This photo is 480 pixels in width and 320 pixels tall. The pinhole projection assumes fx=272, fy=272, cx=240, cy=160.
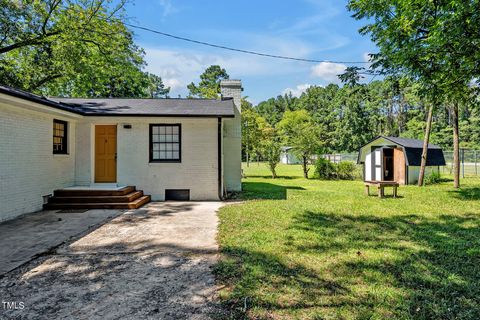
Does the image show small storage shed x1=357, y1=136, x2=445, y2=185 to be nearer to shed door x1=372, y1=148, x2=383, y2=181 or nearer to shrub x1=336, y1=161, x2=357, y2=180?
shed door x1=372, y1=148, x2=383, y2=181

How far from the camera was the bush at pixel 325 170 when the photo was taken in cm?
1834

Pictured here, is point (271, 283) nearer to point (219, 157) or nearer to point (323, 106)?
point (219, 157)

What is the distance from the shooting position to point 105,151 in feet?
32.2

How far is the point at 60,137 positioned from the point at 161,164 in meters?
3.37

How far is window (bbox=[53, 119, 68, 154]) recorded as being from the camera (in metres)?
8.76

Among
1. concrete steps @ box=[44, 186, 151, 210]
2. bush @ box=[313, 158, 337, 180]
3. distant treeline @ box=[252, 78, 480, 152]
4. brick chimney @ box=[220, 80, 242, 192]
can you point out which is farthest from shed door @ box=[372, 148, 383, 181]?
distant treeline @ box=[252, 78, 480, 152]

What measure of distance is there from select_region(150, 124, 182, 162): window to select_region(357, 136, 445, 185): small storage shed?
1196 cm

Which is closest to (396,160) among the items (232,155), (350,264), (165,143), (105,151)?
(232,155)

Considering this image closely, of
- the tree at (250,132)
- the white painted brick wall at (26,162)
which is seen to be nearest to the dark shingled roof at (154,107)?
the white painted brick wall at (26,162)

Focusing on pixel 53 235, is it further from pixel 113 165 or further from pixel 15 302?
pixel 113 165

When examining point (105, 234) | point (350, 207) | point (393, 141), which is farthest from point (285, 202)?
point (393, 141)

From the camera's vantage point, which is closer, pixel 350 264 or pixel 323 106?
pixel 350 264

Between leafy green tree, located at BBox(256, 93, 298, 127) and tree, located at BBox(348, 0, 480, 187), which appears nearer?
tree, located at BBox(348, 0, 480, 187)

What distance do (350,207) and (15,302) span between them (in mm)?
7865
